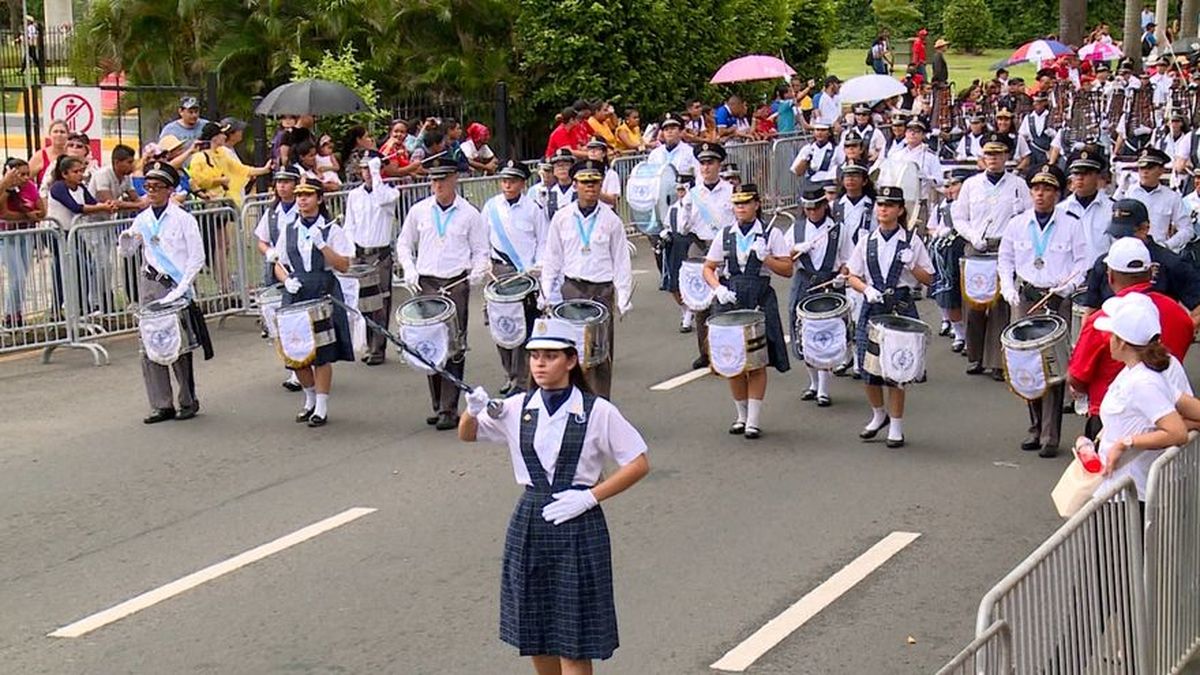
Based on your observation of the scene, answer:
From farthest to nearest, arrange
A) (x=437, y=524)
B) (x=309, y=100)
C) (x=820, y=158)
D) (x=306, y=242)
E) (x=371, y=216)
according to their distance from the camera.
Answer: (x=820, y=158), (x=309, y=100), (x=371, y=216), (x=306, y=242), (x=437, y=524)

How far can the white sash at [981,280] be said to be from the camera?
15484mm

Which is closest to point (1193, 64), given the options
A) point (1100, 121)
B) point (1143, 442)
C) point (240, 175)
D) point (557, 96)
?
point (1100, 121)

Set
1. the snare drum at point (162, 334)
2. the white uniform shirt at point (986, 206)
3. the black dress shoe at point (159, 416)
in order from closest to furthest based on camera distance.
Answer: the snare drum at point (162, 334)
the black dress shoe at point (159, 416)
the white uniform shirt at point (986, 206)

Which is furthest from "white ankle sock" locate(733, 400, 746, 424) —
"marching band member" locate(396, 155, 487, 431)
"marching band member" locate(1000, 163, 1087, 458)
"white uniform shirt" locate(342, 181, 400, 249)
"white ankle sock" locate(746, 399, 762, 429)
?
"white uniform shirt" locate(342, 181, 400, 249)

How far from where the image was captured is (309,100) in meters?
21.5

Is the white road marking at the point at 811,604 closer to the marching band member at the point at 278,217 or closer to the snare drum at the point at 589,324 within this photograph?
the snare drum at the point at 589,324

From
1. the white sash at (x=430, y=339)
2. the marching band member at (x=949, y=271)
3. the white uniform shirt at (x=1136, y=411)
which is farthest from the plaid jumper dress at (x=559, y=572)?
the marching band member at (x=949, y=271)

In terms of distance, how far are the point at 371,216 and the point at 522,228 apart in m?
1.90

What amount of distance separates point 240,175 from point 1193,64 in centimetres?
2644

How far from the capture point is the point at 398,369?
16.9m

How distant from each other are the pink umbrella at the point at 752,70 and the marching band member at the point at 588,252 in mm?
14695

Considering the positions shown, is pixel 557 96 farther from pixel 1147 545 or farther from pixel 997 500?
pixel 1147 545

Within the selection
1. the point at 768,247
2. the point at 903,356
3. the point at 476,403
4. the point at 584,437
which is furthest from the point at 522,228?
the point at 584,437

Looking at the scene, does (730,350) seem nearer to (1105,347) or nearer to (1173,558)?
(1105,347)
